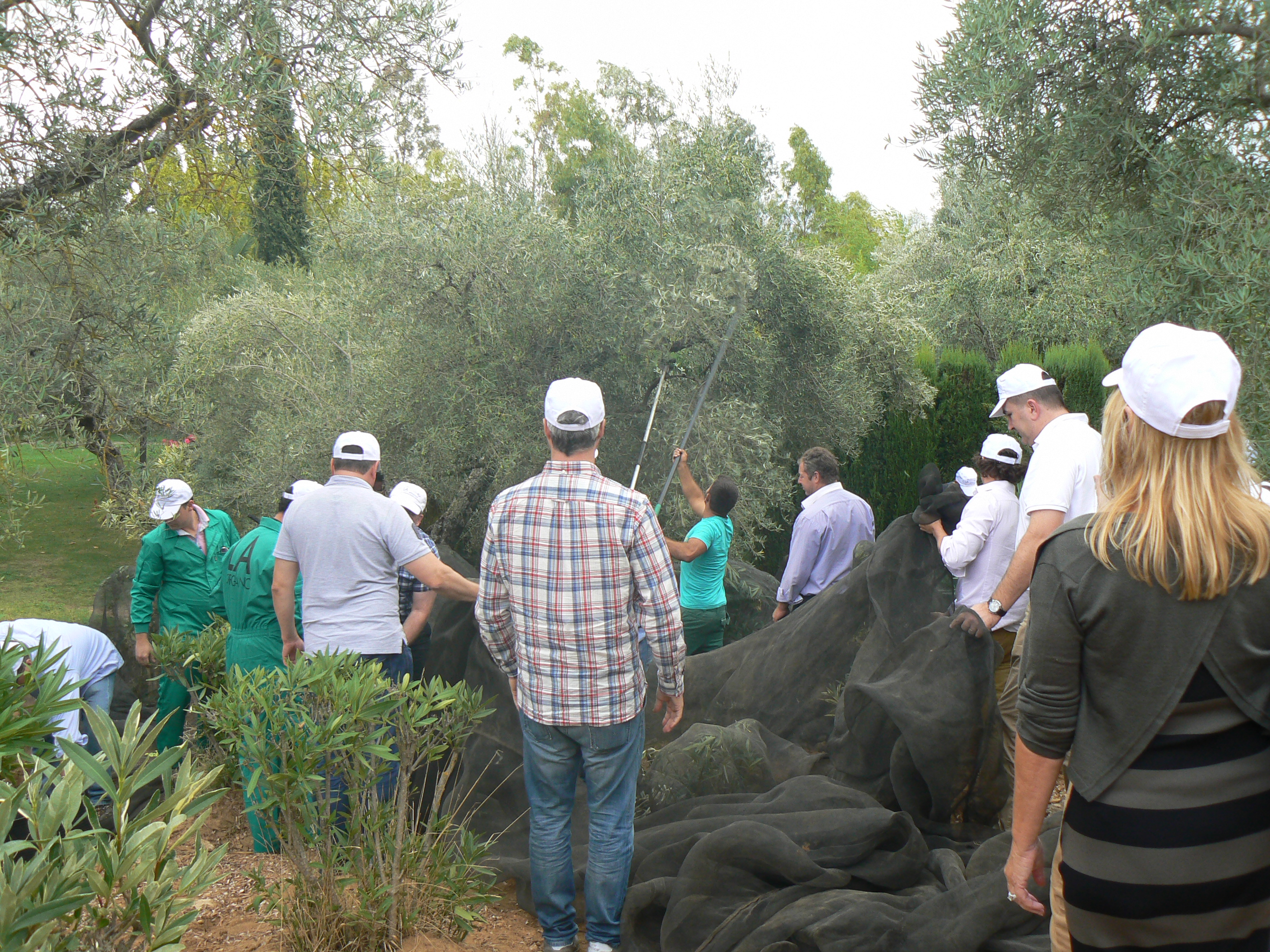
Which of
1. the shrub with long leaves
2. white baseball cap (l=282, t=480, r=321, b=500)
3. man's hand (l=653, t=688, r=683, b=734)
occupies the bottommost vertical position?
man's hand (l=653, t=688, r=683, b=734)

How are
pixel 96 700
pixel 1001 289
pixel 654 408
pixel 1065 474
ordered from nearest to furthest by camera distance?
pixel 1065 474, pixel 96 700, pixel 654 408, pixel 1001 289

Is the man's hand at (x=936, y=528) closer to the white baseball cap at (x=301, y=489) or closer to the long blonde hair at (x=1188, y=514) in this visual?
the long blonde hair at (x=1188, y=514)

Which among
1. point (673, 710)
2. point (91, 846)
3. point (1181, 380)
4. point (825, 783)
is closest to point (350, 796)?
point (673, 710)

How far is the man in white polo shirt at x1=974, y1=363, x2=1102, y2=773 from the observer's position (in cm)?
364

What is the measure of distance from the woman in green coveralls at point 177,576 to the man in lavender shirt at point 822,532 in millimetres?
3565

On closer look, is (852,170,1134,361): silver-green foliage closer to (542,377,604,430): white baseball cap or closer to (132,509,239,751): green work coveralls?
(132,509,239,751): green work coveralls

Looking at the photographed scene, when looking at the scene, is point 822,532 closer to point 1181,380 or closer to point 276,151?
point 276,151

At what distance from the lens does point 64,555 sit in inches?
627

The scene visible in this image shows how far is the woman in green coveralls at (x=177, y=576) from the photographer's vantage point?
5688 mm

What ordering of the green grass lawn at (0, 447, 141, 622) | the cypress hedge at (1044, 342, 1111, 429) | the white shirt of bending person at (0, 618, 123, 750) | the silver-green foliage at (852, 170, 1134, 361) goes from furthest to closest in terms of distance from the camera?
the silver-green foliage at (852, 170, 1134, 361)
the cypress hedge at (1044, 342, 1111, 429)
the green grass lawn at (0, 447, 141, 622)
the white shirt of bending person at (0, 618, 123, 750)

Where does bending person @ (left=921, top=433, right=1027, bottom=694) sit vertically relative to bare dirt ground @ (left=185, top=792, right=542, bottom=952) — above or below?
above

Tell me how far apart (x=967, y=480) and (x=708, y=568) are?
1645mm

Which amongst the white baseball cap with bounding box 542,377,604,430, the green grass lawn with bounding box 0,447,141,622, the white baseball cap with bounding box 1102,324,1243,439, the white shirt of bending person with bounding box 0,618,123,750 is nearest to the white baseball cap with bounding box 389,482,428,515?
the white shirt of bending person with bounding box 0,618,123,750

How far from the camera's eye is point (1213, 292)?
501cm
